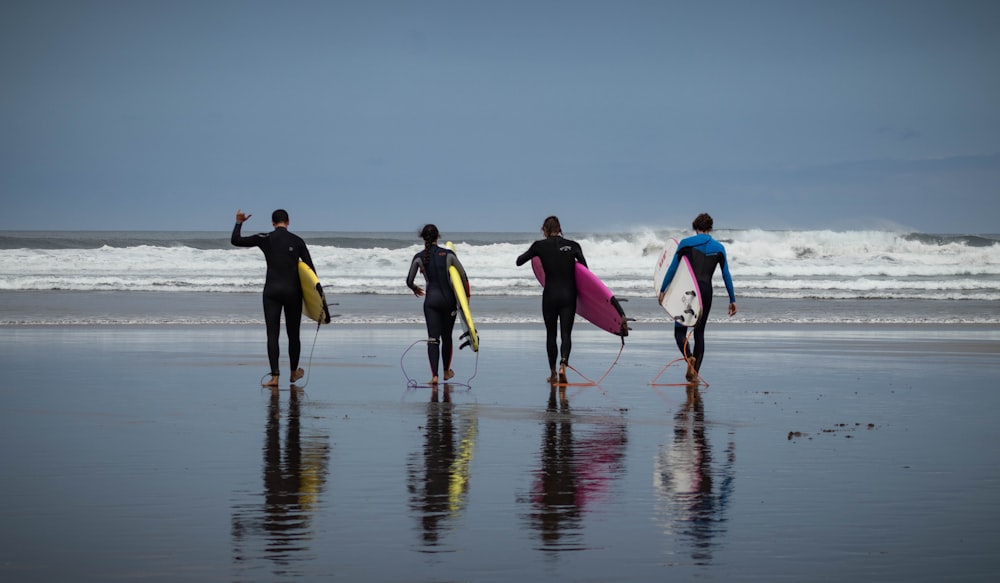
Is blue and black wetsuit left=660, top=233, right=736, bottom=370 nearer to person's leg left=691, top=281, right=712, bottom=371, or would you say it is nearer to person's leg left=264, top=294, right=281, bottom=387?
person's leg left=691, top=281, right=712, bottom=371

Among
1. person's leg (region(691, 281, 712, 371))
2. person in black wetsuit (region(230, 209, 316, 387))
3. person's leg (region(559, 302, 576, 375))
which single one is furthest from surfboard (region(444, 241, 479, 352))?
person's leg (region(691, 281, 712, 371))

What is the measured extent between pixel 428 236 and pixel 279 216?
5.26 ft

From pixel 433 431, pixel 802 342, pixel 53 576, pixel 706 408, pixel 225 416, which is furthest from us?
pixel 802 342

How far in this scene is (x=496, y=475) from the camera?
701cm

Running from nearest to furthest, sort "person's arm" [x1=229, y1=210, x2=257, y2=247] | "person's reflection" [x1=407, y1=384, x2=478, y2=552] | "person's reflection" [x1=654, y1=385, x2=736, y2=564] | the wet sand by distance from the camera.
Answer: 1. the wet sand
2. "person's reflection" [x1=654, y1=385, x2=736, y2=564]
3. "person's reflection" [x1=407, y1=384, x2=478, y2=552]
4. "person's arm" [x1=229, y1=210, x2=257, y2=247]

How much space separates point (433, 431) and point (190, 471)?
2.28 meters

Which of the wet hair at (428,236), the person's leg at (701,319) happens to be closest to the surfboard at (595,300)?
the person's leg at (701,319)

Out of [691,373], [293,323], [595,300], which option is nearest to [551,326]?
[595,300]

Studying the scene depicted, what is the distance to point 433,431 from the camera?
884 cm

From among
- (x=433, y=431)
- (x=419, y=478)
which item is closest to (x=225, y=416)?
(x=433, y=431)

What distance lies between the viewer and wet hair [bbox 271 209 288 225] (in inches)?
471

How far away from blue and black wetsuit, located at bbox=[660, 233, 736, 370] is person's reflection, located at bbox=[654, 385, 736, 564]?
327 cm

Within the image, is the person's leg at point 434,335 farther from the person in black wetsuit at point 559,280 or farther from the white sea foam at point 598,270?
the white sea foam at point 598,270

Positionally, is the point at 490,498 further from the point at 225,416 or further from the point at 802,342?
the point at 802,342
